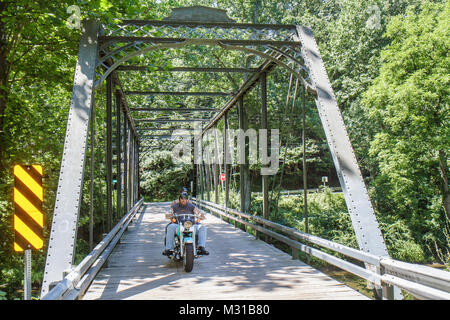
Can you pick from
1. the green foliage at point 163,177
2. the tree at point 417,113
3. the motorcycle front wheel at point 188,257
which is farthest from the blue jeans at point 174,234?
the green foliage at point 163,177

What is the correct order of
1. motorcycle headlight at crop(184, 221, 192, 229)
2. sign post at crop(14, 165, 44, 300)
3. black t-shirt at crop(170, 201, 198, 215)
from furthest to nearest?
1. black t-shirt at crop(170, 201, 198, 215)
2. motorcycle headlight at crop(184, 221, 192, 229)
3. sign post at crop(14, 165, 44, 300)

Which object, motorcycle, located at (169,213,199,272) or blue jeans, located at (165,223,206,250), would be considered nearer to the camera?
motorcycle, located at (169,213,199,272)

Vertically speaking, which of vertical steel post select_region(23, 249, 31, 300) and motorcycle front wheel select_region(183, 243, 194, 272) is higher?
vertical steel post select_region(23, 249, 31, 300)

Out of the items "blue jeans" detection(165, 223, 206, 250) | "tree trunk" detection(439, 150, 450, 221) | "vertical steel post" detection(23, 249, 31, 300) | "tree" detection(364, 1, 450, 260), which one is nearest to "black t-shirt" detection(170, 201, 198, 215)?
"blue jeans" detection(165, 223, 206, 250)

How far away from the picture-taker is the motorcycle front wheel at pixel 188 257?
6.03 metres

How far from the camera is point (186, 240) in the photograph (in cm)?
614

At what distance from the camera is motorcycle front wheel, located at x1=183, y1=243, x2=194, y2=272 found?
6.03 m

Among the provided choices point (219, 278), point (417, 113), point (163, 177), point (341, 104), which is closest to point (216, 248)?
point (219, 278)

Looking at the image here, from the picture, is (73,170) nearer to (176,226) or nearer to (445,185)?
(176,226)

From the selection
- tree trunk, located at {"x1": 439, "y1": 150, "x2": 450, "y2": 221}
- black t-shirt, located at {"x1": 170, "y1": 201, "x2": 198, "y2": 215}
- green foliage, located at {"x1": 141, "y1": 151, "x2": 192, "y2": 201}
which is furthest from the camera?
green foliage, located at {"x1": 141, "y1": 151, "x2": 192, "y2": 201}

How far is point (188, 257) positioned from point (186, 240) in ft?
0.87

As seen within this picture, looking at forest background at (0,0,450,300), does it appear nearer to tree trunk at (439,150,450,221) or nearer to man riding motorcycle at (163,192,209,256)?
tree trunk at (439,150,450,221)

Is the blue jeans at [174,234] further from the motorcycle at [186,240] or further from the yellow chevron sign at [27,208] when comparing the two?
the yellow chevron sign at [27,208]
